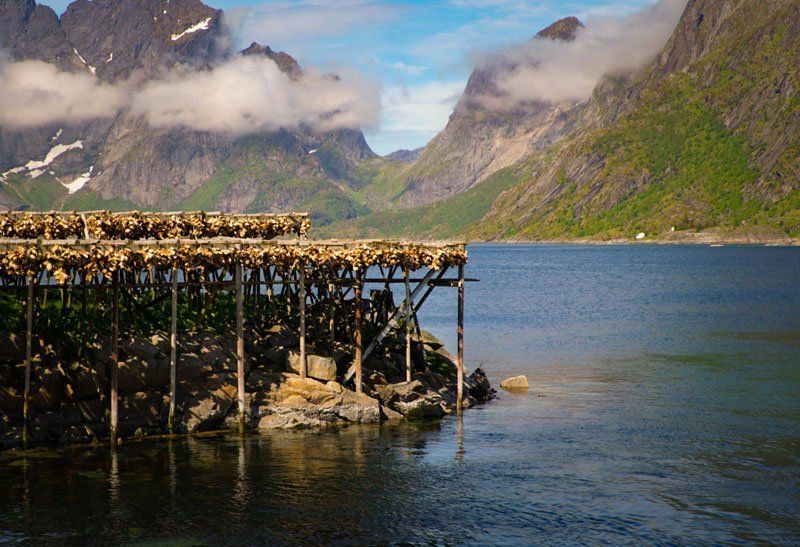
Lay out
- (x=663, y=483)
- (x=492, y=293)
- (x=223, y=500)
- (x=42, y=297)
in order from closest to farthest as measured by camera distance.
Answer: (x=223, y=500), (x=663, y=483), (x=42, y=297), (x=492, y=293)

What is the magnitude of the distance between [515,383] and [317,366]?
13.4m

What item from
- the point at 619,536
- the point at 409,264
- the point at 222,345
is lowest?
the point at 619,536

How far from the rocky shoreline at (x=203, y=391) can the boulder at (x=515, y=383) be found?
529 cm

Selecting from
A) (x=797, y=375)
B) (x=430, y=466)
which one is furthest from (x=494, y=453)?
(x=797, y=375)

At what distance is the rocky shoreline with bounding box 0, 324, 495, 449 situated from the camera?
96.2 feet

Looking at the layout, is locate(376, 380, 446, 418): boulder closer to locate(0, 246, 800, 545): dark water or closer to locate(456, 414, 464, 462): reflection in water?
locate(456, 414, 464, 462): reflection in water

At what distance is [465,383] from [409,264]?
7435 millimetres

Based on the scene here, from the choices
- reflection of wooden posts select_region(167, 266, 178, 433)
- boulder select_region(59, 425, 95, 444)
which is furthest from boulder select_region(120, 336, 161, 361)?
boulder select_region(59, 425, 95, 444)

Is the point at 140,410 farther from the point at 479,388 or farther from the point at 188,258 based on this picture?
the point at 479,388

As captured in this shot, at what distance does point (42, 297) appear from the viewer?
39.3m

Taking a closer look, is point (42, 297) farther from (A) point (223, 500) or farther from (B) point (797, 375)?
(B) point (797, 375)

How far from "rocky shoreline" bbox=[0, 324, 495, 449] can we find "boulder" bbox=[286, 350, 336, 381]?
0.04m

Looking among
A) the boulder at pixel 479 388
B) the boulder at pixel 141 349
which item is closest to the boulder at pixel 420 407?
the boulder at pixel 479 388

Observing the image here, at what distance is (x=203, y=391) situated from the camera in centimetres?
3206
